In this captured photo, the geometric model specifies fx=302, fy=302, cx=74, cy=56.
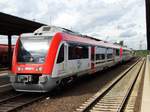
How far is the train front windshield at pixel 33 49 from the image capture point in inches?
505

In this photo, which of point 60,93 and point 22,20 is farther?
point 22,20

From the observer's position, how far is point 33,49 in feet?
43.0

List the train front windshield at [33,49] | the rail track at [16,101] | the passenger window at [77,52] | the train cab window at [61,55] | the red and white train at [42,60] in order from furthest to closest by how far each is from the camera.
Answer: the passenger window at [77,52], the train cab window at [61,55], the train front windshield at [33,49], the red and white train at [42,60], the rail track at [16,101]

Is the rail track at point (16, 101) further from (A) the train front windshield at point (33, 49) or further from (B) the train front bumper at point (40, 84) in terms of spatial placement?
(A) the train front windshield at point (33, 49)

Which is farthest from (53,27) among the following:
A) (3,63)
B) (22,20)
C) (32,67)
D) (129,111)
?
(3,63)

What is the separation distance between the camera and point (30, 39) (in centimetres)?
1339

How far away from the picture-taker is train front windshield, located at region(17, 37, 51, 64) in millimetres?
12816

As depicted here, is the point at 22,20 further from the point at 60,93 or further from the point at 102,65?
the point at 60,93

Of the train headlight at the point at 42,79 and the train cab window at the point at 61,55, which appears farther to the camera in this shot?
the train cab window at the point at 61,55

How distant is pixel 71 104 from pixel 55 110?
46.9 inches

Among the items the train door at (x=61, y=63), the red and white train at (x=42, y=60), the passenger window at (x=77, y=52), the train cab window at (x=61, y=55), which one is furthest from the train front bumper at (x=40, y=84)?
the passenger window at (x=77, y=52)

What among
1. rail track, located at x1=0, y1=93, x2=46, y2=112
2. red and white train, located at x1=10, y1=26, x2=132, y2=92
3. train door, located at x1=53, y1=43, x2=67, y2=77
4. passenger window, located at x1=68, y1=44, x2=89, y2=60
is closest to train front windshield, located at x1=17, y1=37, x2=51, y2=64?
red and white train, located at x1=10, y1=26, x2=132, y2=92

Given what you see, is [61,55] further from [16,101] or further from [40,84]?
[16,101]

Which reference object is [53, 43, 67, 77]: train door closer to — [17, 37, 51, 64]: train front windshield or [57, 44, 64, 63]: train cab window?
[57, 44, 64, 63]: train cab window
